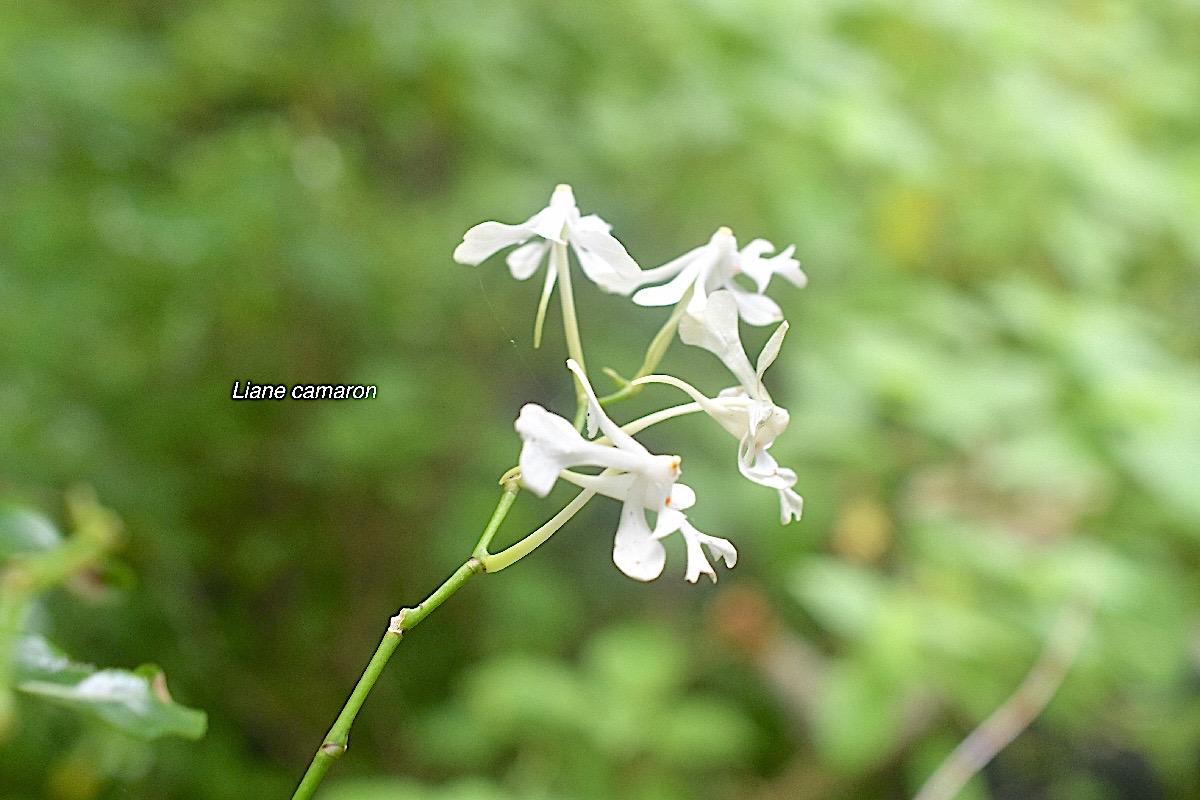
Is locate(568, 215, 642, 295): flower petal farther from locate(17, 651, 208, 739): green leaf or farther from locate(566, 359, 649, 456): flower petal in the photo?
locate(17, 651, 208, 739): green leaf

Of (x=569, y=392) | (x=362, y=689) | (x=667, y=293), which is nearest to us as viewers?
(x=362, y=689)

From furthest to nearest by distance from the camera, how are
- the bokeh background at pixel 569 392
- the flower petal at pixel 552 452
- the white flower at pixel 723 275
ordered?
the bokeh background at pixel 569 392, the white flower at pixel 723 275, the flower petal at pixel 552 452

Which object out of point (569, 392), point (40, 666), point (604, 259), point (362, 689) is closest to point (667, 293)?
point (604, 259)

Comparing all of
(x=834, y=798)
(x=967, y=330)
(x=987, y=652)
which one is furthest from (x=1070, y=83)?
(x=834, y=798)

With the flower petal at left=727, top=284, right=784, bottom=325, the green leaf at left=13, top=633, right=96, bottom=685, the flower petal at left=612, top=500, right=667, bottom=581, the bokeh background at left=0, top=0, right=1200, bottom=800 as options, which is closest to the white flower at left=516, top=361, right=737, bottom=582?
the flower petal at left=612, top=500, right=667, bottom=581

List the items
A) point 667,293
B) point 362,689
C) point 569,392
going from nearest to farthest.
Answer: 1. point 362,689
2. point 667,293
3. point 569,392

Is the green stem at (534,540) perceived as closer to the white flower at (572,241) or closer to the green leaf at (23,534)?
the white flower at (572,241)

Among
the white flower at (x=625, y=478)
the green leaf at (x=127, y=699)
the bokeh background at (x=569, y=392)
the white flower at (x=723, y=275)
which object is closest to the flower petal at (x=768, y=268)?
the white flower at (x=723, y=275)

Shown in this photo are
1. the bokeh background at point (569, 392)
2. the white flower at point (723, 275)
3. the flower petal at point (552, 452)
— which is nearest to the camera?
the flower petal at point (552, 452)

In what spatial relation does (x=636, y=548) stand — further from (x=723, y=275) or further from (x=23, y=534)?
(x=23, y=534)
